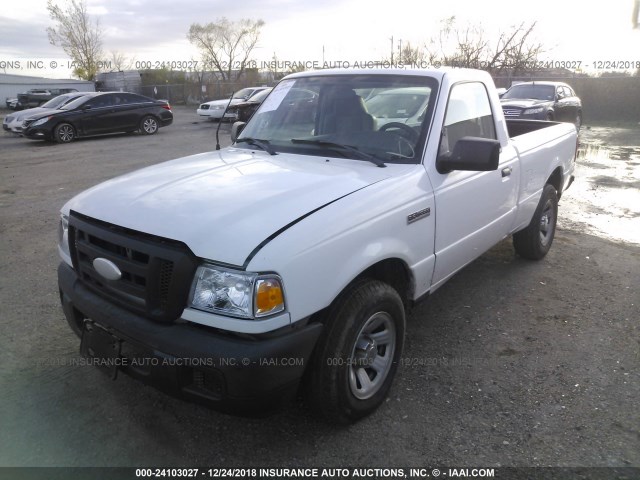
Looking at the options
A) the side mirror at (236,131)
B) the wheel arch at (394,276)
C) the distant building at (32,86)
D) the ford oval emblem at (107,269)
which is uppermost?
the distant building at (32,86)

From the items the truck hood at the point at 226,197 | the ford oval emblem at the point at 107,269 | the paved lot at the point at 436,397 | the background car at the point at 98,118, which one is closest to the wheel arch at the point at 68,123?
the background car at the point at 98,118

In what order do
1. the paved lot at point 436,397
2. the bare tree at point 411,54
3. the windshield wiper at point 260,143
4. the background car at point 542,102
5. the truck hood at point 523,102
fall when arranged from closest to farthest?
the paved lot at point 436,397, the windshield wiper at point 260,143, the background car at point 542,102, the truck hood at point 523,102, the bare tree at point 411,54

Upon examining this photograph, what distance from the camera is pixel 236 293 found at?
2189 mm

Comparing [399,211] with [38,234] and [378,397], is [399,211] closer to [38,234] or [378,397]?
[378,397]

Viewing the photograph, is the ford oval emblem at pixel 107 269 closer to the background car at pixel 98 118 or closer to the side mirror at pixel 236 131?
the side mirror at pixel 236 131

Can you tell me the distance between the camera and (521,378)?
3.29m

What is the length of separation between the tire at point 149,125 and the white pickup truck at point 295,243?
1519 centimetres

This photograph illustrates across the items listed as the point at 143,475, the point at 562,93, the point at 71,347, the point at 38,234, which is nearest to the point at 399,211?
the point at 143,475

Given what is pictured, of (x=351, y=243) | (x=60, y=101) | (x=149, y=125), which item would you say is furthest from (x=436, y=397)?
(x=60, y=101)

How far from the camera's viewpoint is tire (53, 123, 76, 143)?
15312 millimetres

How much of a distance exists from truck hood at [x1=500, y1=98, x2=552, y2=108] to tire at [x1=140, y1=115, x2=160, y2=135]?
1162 cm

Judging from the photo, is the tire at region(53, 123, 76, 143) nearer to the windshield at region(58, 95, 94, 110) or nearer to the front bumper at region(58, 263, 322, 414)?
the windshield at region(58, 95, 94, 110)

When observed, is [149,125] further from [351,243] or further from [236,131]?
[351,243]

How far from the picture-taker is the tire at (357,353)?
8.15ft
